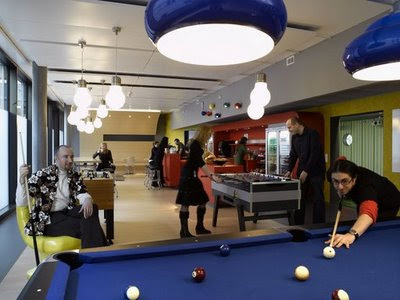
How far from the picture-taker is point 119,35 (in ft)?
15.0

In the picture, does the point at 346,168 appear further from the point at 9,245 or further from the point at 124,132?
the point at 124,132

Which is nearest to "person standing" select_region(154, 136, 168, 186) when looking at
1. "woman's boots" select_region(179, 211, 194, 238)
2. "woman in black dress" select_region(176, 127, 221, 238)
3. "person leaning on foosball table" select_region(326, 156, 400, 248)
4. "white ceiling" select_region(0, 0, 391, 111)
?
"white ceiling" select_region(0, 0, 391, 111)

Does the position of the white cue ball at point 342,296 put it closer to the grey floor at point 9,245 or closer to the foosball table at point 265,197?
the foosball table at point 265,197

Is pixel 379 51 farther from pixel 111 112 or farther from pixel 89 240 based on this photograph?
pixel 111 112

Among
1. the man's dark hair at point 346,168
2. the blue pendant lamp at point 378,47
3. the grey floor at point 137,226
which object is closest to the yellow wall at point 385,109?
the grey floor at point 137,226

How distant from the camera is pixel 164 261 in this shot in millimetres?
1754

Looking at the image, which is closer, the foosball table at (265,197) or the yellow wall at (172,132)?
the foosball table at (265,197)

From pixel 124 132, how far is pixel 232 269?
1596 cm

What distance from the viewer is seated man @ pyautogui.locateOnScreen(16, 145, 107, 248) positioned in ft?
10.1

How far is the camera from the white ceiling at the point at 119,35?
12.1 ft

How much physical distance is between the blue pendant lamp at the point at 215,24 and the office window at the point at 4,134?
5920mm

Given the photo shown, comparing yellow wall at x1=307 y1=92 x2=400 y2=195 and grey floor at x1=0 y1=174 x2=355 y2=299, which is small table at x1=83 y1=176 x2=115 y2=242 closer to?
grey floor at x1=0 y1=174 x2=355 y2=299

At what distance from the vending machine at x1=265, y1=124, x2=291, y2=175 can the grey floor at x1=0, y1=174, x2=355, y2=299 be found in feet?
4.39

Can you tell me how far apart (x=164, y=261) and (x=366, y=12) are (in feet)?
12.1
